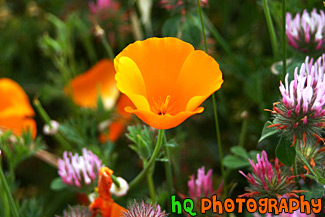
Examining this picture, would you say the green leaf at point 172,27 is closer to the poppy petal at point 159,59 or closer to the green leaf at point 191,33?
the green leaf at point 191,33

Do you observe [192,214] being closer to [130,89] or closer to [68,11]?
[130,89]

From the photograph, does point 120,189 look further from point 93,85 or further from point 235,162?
point 93,85

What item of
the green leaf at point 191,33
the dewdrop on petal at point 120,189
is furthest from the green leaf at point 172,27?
the dewdrop on petal at point 120,189

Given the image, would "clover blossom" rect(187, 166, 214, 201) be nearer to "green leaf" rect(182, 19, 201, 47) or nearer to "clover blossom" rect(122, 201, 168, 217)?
"clover blossom" rect(122, 201, 168, 217)

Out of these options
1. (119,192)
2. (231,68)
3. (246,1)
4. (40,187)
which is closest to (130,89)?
(119,192)

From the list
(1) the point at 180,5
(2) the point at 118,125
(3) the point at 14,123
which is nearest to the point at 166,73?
(1) the point at 180,5
